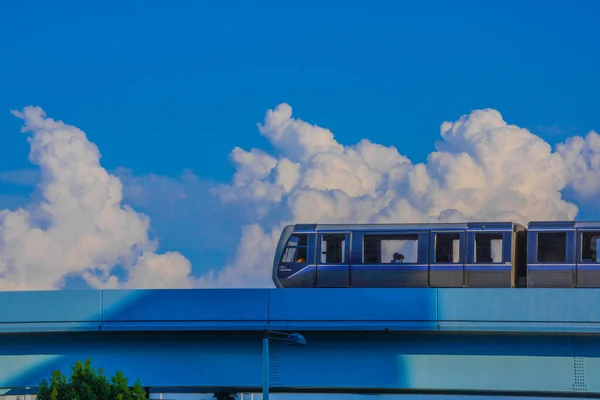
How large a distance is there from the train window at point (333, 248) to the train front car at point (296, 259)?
0.37 m

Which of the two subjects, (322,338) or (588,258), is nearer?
(322,338)

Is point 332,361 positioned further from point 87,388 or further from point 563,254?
point 563,254

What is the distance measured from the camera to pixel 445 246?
3372 cm

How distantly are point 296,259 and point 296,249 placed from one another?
340mm

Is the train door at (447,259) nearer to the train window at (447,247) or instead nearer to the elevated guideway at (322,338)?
the train window at (447,247)

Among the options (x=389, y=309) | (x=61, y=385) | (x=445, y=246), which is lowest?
(x=61, y=385)

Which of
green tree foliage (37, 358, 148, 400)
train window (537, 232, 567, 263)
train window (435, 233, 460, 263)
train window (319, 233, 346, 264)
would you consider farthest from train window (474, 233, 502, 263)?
green tree foliage (37, 358, 148, 400)

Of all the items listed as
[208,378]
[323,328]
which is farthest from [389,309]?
[208,378]

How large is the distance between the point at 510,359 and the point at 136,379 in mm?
10274

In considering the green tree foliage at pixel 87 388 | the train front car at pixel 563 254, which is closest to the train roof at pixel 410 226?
the train front car at pixel 563 254

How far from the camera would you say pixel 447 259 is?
3359cm

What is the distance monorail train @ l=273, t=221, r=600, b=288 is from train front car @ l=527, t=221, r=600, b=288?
31mm

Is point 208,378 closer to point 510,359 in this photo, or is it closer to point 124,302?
point 124,302

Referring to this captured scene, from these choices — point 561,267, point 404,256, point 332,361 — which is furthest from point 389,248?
point 332,361
